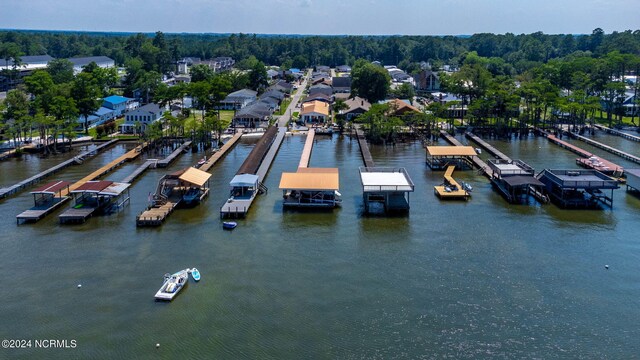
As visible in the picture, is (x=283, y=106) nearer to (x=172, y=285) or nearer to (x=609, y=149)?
(x=609, y=149)

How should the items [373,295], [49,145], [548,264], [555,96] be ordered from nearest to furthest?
[373,295], [548,264], [49,145], [555,96]

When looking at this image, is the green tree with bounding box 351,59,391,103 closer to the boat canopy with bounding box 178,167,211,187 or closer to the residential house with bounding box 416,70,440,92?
the residential house with bounding box 416,70,440,92

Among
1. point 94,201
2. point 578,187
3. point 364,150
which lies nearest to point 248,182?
point 94,201

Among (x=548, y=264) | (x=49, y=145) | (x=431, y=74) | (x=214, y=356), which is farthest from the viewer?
(x=431, y=74)

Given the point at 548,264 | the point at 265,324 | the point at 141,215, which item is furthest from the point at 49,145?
the point at 548,264

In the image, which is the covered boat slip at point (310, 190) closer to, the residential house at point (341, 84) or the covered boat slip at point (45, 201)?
the covered boat slip at point (45, 201)

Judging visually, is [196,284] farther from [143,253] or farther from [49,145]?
[49,145]
